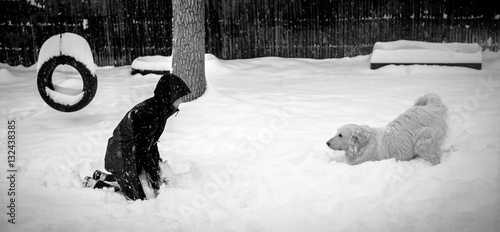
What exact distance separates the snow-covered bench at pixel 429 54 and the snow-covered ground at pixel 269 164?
44 centimetres

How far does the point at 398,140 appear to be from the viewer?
17.4ft

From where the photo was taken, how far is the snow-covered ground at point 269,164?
12.9 feet

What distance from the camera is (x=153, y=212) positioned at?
425 centimetres

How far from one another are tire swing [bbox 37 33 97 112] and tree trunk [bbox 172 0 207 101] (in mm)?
1558

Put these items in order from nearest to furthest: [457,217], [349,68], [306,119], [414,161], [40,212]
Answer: [457,217] → [40,212] → [414,161] → [306,119] → [349,68]

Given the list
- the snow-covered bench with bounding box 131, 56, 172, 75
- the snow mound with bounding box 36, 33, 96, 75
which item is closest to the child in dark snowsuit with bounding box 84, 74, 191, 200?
the snow mound with bounding box 36, 33, 96, 75

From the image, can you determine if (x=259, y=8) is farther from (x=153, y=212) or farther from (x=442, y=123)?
(x=153, y=212)

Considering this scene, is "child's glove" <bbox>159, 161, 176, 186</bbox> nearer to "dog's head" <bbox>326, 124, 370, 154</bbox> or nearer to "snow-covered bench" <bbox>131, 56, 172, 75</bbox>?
"dog's head" <bbox>326, 124, 370, 154</bbox>

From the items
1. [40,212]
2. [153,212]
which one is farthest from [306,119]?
[40,212]

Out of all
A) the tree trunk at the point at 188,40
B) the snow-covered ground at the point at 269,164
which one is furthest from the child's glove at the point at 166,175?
the tree trunk at the point at 188,40

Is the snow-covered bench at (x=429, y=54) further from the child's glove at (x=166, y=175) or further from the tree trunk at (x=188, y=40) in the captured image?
the child's glove at (x=166, y=175)

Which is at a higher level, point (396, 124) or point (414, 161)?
point (396, 124)

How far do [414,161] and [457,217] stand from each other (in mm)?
1648

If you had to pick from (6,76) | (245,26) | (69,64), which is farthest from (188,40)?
(6,76)
